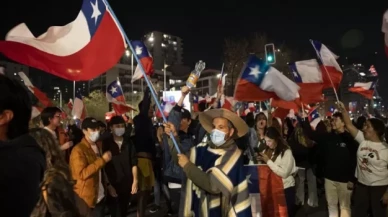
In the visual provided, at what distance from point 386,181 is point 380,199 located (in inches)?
11.4

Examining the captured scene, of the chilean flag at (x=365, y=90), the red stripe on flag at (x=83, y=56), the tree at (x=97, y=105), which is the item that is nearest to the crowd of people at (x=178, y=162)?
the red stripe on flag at (x=83, y=56)

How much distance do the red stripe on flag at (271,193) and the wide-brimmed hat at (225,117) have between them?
1.86 meters

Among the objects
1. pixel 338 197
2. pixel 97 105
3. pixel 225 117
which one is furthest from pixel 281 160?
pixel 97 105

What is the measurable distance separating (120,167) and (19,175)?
4.53 metres

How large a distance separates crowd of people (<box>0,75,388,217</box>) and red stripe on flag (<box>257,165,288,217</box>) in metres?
0.14

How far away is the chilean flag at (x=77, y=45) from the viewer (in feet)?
13.1

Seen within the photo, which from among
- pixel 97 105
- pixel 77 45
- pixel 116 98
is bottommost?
pixel 97 105

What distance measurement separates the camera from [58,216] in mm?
3221

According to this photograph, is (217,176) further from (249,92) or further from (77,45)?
(249,92)

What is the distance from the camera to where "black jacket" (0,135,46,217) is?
1.35m

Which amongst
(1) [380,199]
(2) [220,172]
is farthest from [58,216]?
(1) [380,199]

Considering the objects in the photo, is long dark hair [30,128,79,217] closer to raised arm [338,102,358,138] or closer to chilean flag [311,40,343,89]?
raised arm [338,102,358,138]

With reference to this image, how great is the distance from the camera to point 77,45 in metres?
4.30

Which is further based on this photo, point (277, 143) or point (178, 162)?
point (277, 143)
